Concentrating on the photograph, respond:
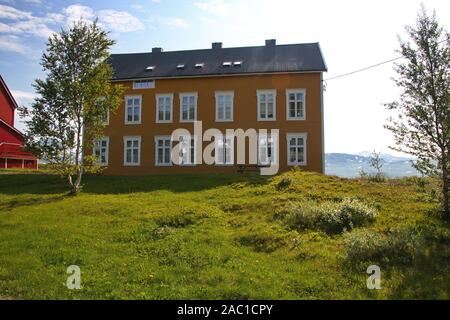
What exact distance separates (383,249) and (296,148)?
65.5 ft

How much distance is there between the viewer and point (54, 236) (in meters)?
12.9

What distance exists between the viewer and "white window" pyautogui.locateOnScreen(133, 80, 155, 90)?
106 feet

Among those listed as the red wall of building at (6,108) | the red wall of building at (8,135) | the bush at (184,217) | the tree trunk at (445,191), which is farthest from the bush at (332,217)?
the red wall of building at (6,108)

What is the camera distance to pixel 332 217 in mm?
12719

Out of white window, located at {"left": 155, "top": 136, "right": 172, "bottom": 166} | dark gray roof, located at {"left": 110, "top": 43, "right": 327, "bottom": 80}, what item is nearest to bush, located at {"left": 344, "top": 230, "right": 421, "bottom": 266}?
dark gray roof, located at {"left": 110, "top": 43, "right": 327, "bottom": 80}

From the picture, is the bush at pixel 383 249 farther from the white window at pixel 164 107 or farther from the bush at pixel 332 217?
the white window at pixel 164 107

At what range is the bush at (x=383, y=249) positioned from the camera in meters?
9.23

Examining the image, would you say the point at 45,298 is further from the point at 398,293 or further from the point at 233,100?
the point at 233,100

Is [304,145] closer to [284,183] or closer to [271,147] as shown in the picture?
[271,147]

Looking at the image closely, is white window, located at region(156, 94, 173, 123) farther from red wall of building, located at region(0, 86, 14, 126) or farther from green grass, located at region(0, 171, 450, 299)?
red wall of building, located at region(0, 86, 14, 126)

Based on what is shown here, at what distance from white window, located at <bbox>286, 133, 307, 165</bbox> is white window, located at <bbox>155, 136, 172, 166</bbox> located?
913 cm

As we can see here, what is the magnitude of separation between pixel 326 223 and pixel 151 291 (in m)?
6.49
